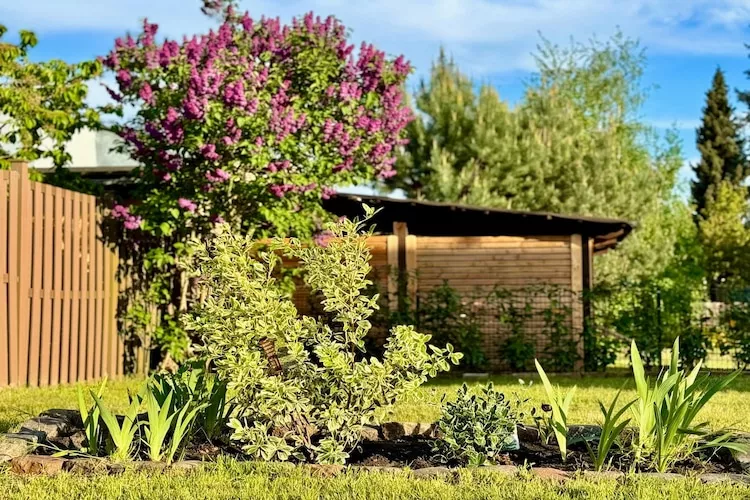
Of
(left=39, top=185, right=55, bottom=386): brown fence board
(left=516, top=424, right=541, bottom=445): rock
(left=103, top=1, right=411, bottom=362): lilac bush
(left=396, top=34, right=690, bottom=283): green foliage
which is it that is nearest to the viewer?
(left=516, top=424, right=541, bottom=445): rock

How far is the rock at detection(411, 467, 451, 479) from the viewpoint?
501 cm

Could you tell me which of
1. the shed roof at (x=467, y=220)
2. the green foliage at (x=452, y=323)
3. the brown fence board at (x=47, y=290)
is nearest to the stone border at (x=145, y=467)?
the brown fence board at (x=47, y=290)

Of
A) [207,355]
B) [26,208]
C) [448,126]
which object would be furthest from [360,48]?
[448,126]

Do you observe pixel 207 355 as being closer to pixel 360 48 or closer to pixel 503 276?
pixel 360 48

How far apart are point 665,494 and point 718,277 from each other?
37.2 meters

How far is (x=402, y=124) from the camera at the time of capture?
507 inches

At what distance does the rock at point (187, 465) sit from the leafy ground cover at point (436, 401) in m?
1.57

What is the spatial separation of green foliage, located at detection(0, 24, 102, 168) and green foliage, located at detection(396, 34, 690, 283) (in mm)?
15707

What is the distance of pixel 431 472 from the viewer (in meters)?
5.06

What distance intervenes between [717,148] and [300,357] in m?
46.1

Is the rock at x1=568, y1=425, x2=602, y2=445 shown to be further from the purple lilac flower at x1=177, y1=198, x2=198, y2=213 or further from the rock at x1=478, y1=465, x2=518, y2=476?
the purple lilac flower at x1=177, y1=198, x2=198, y2=213

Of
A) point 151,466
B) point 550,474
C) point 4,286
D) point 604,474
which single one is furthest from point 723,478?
point 4,286

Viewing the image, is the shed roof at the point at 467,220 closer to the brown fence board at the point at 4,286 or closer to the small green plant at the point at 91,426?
the brown fence board at the point at 4,286

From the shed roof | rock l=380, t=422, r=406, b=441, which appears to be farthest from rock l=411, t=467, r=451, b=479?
the shed roof
